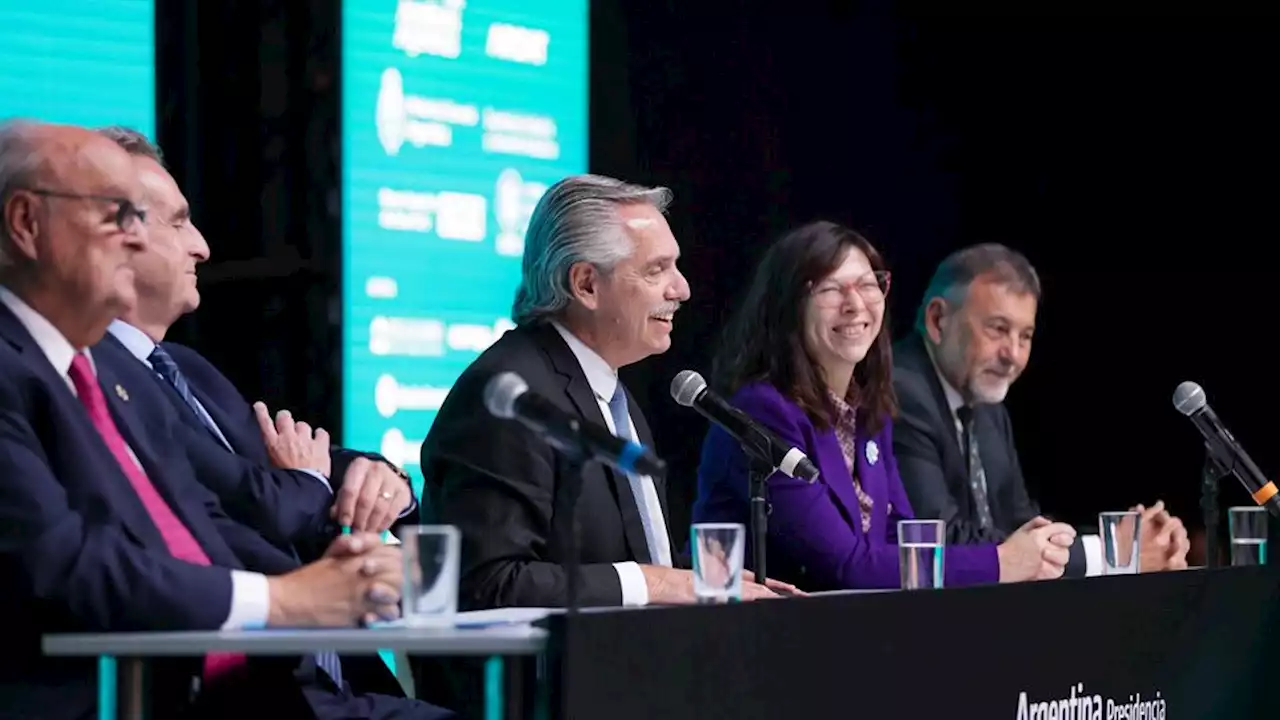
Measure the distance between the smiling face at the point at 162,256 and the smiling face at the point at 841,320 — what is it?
1567mm

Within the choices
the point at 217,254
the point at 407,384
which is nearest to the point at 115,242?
the point at 217,254

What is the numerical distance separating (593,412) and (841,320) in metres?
0.93

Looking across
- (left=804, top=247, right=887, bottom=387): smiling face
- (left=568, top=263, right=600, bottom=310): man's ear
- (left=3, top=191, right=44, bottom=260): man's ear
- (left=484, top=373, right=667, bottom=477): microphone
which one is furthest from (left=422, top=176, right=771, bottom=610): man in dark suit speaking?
(left=3, top=191, right=44, bottom=260): man's ear

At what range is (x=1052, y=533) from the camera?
157 inches

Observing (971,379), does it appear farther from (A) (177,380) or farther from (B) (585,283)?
(A) (177,380)

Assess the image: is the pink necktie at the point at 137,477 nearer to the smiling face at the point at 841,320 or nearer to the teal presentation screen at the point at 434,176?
the smiling face at the point at 841,320

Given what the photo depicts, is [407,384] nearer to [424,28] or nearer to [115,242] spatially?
[424,28]

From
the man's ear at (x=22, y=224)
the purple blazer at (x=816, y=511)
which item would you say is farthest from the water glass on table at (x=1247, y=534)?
the man's ear at (x=22, y=224)

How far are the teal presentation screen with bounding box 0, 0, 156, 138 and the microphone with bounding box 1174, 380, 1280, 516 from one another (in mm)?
2384

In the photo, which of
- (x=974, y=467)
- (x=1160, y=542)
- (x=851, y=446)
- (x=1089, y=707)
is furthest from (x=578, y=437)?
(x=974, y=467)

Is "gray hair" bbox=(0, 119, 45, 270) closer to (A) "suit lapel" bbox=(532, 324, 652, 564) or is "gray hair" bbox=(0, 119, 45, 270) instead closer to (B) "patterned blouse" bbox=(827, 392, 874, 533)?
(A) "suit lapel" bbox=(532, 324, 652, 564)

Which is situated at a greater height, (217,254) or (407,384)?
(217,254)

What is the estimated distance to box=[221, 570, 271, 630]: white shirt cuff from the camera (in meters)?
2.45

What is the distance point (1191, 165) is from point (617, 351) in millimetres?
3348
